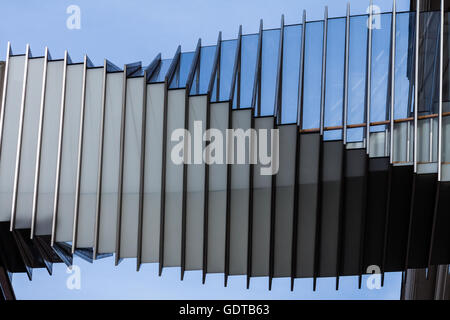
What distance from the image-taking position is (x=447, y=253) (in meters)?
18.3

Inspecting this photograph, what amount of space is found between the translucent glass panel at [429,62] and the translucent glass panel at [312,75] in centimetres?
255

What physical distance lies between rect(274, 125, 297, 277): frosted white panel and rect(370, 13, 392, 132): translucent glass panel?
217 cm

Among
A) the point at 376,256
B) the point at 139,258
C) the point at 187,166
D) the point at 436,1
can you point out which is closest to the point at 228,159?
the point at 187,166

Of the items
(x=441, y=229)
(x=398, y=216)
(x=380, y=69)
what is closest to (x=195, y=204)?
(x=398, y=216)

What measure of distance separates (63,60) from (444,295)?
57.9ft

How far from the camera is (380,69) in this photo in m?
18.9

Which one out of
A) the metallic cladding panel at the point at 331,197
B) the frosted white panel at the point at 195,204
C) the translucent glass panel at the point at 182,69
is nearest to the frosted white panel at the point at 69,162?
the translucent glass panel at the point at 182,69

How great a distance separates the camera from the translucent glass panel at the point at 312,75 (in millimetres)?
18781

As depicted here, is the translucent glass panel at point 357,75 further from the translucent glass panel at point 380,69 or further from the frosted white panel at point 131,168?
the frosted white panel at point 131,168

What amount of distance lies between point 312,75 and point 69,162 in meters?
6.70

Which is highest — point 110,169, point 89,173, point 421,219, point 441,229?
point 110,169

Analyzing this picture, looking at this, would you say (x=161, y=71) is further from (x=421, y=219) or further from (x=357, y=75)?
(x=421, y=219)

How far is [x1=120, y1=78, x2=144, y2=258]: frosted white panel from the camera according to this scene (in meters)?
18.4
